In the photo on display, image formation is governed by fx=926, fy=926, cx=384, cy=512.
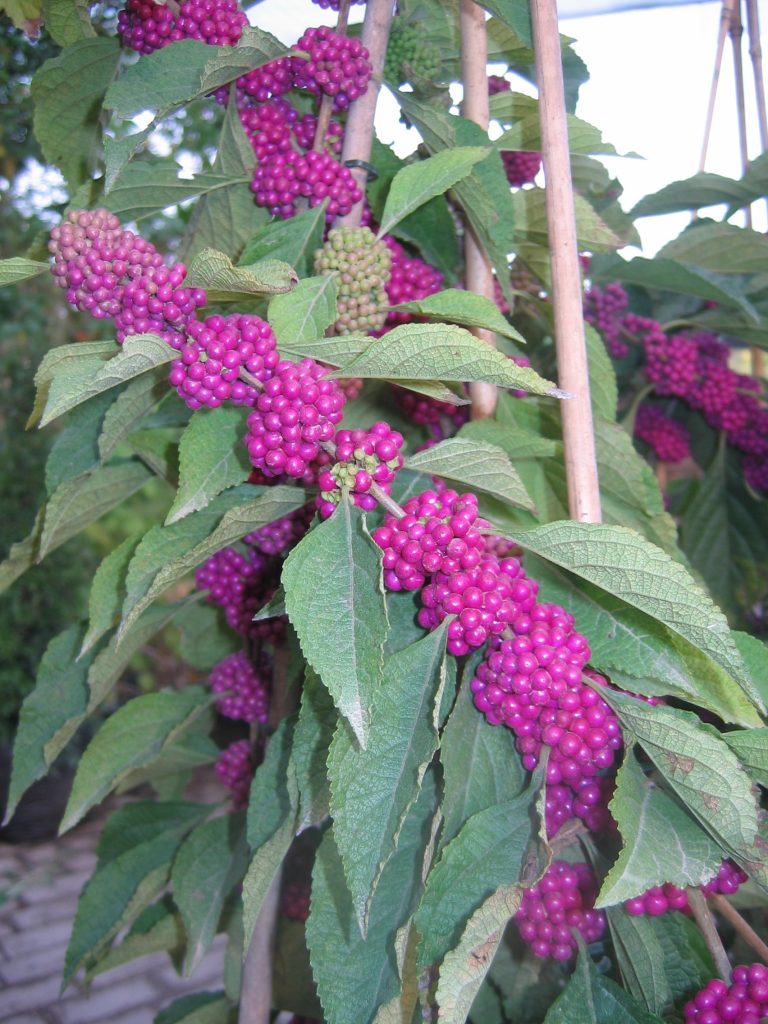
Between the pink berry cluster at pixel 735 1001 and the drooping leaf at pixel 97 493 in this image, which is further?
the drooping leaf at pixel 97 493

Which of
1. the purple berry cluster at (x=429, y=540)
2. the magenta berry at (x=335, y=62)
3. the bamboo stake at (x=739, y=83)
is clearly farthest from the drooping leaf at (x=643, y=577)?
the bamboo stake at (x=739, y=83)

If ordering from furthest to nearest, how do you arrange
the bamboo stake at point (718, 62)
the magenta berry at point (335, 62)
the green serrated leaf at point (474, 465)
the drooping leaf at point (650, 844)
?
the bamboo stake at point (718, 62) < the magenta berry at point (335, 62) < the green serrated leaf at point (474, 465) < the drooping leaf at point (650, 844)

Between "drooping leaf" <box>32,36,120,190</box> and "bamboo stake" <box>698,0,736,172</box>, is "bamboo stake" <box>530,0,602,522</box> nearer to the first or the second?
"drooping leaf" <box>32,36,120,190</box>

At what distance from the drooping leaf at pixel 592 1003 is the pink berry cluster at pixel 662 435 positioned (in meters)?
0.77

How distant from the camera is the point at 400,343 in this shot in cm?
45

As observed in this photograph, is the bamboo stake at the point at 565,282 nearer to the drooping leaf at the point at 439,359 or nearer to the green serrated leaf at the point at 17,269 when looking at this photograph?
the drooping leaf at the point at 439,359

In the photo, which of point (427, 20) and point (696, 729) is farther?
point (427, 20)

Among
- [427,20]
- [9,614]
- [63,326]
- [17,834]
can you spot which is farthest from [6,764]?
[427,20]

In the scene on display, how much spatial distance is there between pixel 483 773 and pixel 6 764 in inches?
111

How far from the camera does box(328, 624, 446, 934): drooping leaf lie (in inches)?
16.8

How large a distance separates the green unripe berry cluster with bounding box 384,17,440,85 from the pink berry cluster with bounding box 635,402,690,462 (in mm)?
589

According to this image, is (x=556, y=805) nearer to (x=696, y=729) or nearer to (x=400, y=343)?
(x=696, y=729)

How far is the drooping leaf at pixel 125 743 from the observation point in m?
0.73

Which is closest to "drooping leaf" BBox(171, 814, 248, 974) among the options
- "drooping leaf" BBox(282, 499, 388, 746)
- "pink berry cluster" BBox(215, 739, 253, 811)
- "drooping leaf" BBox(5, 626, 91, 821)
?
"pink berry cluster" BBox(215, 739, 253, 811)
